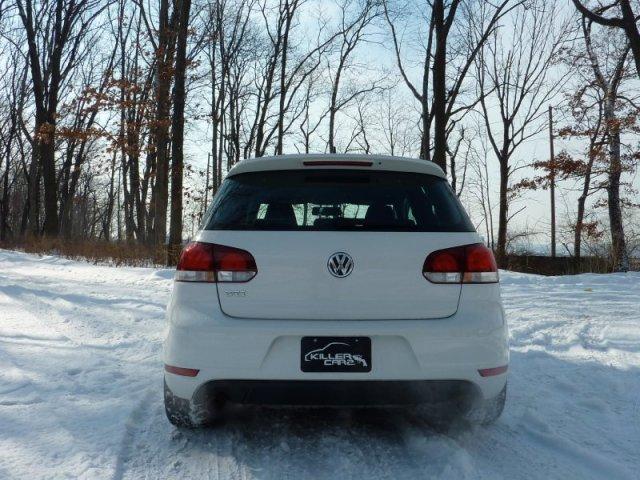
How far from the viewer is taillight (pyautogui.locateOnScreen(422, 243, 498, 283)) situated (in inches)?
112

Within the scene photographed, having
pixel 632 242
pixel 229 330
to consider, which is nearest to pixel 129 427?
→ pixel 229 330

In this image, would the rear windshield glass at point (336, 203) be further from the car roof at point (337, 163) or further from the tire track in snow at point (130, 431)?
the tire track in snow at point (130, 431)

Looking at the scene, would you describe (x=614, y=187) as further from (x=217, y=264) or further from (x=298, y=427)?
(x=217, y=264)

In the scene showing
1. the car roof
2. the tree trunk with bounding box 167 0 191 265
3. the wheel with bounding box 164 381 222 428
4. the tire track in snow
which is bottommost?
the tire track in snow

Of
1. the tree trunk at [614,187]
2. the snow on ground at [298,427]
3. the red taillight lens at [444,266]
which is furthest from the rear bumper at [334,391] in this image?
the tree trunk at [614,187]

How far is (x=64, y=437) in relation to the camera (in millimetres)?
3123

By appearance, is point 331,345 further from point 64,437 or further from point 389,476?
point 64,437

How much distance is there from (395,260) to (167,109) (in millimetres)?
17013

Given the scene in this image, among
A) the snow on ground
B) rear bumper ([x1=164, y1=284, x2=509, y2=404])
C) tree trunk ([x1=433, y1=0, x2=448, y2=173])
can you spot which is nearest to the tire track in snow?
the snow on ground

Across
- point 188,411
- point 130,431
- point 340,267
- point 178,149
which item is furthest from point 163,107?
point 340,267

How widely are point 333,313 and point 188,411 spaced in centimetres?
97

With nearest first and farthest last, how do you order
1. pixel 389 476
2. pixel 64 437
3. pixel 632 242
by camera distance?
1. pixel 389 476
2. pixel 64 437
3. pixel 632 242

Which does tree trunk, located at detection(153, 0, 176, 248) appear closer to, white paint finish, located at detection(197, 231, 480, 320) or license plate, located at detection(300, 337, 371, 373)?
white paint finish, located at detection(197, 231, 480, 320)

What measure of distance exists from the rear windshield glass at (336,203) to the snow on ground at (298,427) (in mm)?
1201
